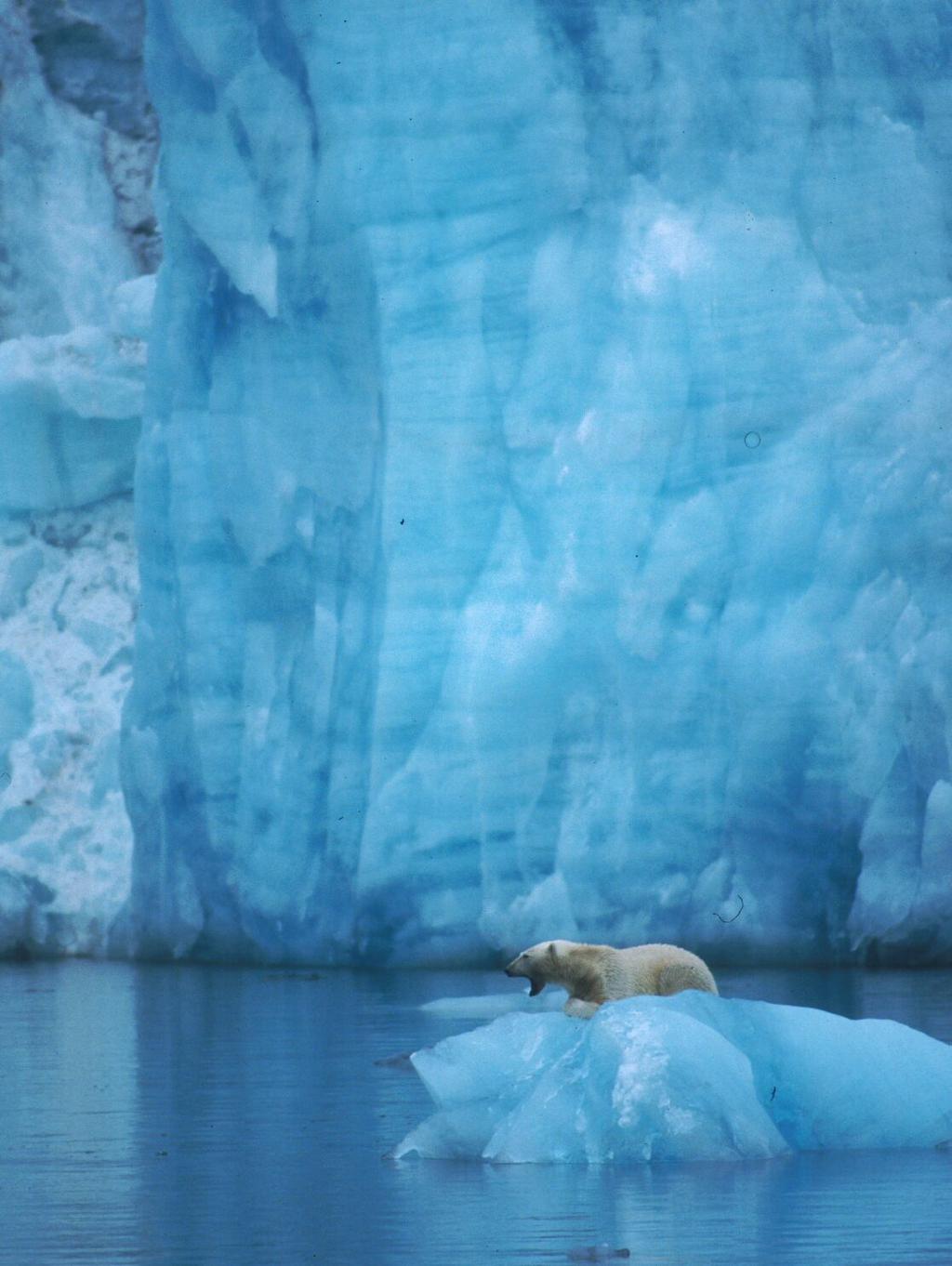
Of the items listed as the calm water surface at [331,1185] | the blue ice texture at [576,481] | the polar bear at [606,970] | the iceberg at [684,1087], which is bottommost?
the calm water surface at [331,1185]

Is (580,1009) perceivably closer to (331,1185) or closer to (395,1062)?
(395,1062)

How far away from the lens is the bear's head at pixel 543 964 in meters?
8.88

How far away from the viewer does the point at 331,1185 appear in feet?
22.2

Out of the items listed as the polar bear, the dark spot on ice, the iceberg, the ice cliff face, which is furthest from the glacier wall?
the iceberg

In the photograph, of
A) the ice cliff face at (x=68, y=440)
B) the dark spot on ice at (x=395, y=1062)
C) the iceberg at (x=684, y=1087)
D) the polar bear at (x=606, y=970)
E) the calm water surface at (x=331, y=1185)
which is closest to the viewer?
the calm water surface at (x=331, y=1185)

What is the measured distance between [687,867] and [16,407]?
300 inches

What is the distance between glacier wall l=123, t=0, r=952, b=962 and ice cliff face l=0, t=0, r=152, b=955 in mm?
3000

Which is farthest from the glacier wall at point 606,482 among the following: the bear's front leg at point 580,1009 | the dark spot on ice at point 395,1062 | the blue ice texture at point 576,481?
the bear's front leg at point 580,1009

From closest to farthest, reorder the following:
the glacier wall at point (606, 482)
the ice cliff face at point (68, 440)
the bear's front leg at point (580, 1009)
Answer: the bear's front leg at point (580, 1009) → the glacier wall at point (606, 482) → the ice cliff face at point (68, 440)

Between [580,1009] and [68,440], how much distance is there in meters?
12.4

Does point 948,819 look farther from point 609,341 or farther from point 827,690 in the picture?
point 609,341

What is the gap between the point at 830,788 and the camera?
1488 cm

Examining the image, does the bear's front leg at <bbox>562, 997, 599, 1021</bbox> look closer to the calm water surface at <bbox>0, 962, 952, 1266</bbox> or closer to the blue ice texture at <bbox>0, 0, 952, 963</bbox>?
the calm water surface at <bbox>0, 962, 952, 1266</bbox>

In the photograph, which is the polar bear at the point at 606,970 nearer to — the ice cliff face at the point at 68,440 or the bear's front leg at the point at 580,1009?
the bear's front leg at the point at 580,1009
